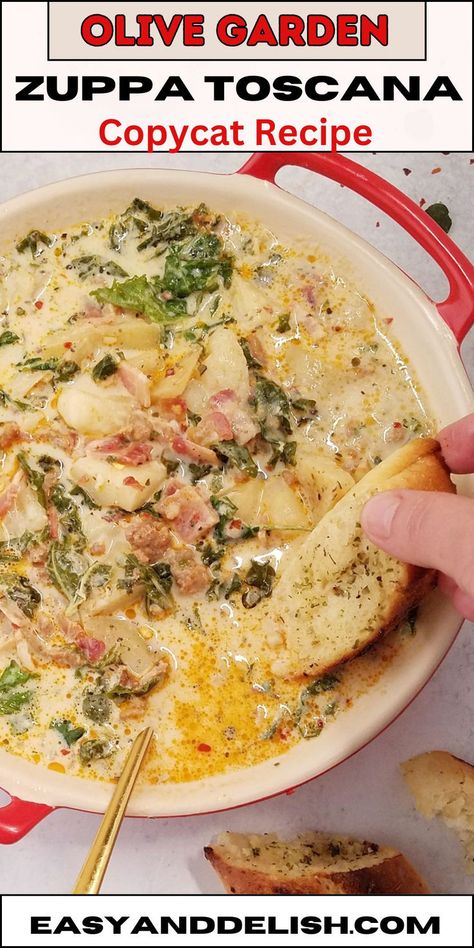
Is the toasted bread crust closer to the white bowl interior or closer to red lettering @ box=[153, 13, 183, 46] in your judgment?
the white bowl interior

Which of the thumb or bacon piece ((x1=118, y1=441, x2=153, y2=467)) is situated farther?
bacon piece ((x1=118, y1=441, x2=153, y2=467))

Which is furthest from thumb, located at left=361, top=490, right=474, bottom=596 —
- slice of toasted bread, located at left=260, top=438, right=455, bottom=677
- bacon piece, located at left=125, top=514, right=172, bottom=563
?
bacon piece, located at left=125, top=514, right=172, bottom=563

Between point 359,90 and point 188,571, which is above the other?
point 359,90

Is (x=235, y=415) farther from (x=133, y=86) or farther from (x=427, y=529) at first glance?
(x=133, y=86)

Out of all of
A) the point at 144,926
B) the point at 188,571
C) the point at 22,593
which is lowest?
the point at 144,926

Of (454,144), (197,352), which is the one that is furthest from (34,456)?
(454,144)

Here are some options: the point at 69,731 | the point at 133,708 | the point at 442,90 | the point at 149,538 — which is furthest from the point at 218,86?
the point at 69,731
